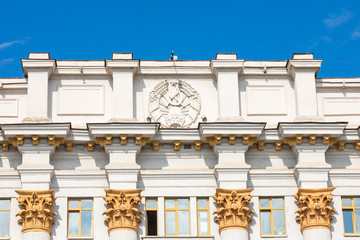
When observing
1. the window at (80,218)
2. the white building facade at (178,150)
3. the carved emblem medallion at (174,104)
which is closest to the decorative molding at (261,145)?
the white building facade at (178,150)

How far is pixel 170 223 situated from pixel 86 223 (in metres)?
3.81

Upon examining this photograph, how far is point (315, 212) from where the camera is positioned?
5731 centimetres

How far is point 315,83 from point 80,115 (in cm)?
1125

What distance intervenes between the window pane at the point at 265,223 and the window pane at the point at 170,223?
404cm

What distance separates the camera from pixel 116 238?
56.6m

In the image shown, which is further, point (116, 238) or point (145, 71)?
point (145, 71)

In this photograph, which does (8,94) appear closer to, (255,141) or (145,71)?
(145,71)

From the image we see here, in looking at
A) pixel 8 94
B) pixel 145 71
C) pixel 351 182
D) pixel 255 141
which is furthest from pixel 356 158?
pixel 8 94

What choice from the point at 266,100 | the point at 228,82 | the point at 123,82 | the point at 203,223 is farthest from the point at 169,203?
the point at 266,100

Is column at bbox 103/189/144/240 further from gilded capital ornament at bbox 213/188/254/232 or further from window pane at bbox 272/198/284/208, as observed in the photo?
window pane at bbox 272/198/284/208

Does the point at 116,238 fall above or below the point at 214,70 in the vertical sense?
below

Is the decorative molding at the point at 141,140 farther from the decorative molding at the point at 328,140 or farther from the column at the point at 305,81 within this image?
the decorative molding at the point at 328,140

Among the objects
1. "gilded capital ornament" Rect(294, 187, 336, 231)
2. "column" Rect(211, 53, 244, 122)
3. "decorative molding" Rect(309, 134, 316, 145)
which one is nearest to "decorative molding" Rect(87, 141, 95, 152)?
"column" Rect(211, 53, 244, 122)

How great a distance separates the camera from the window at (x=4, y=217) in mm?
57344
